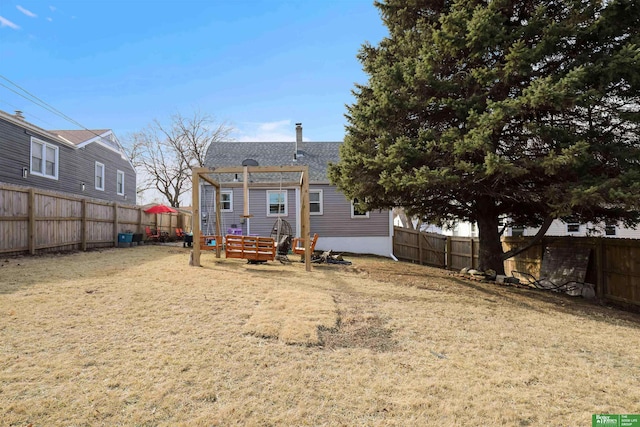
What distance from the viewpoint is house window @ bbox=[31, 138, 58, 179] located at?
15501mm

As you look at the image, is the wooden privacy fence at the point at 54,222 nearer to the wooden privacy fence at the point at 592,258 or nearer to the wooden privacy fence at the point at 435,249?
the wooden privacy fence at the point at 435,249

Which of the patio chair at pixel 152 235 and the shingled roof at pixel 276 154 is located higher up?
the shingled roof at pixel 276 154

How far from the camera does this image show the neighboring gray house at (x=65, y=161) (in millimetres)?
14180

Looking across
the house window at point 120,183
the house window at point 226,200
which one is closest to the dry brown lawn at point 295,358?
the house window at point 226,200

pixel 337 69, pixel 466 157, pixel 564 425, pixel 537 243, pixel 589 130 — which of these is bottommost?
pixel 564 425

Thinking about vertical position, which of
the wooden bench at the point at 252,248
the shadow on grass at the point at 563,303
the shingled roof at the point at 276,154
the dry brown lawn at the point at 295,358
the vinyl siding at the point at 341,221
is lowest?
the shadow on grass at the point at 563,303

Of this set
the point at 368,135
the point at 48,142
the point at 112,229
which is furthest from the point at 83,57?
the point at 368,135

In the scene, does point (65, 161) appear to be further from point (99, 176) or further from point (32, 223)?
point (32, 223)

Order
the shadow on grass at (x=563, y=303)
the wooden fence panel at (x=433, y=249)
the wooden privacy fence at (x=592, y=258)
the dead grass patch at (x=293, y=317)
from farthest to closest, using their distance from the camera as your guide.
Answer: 1. the wooden fence panel at (x=433, y=249)
2. the wooden privacy fence at (x=592, y=258)
3. the shadow on grass at (x=563, y=303)
4. the dead grass patch at (x=293, y=317)

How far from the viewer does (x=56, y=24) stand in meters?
13.6

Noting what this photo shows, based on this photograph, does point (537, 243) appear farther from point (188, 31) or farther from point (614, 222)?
point (188, 31)

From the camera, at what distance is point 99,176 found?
2073 cm

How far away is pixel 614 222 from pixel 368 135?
680cm

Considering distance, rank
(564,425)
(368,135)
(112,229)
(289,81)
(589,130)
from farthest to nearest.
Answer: (112,229) < (289,81) < (368,135) < (589,130) < (564,425)
